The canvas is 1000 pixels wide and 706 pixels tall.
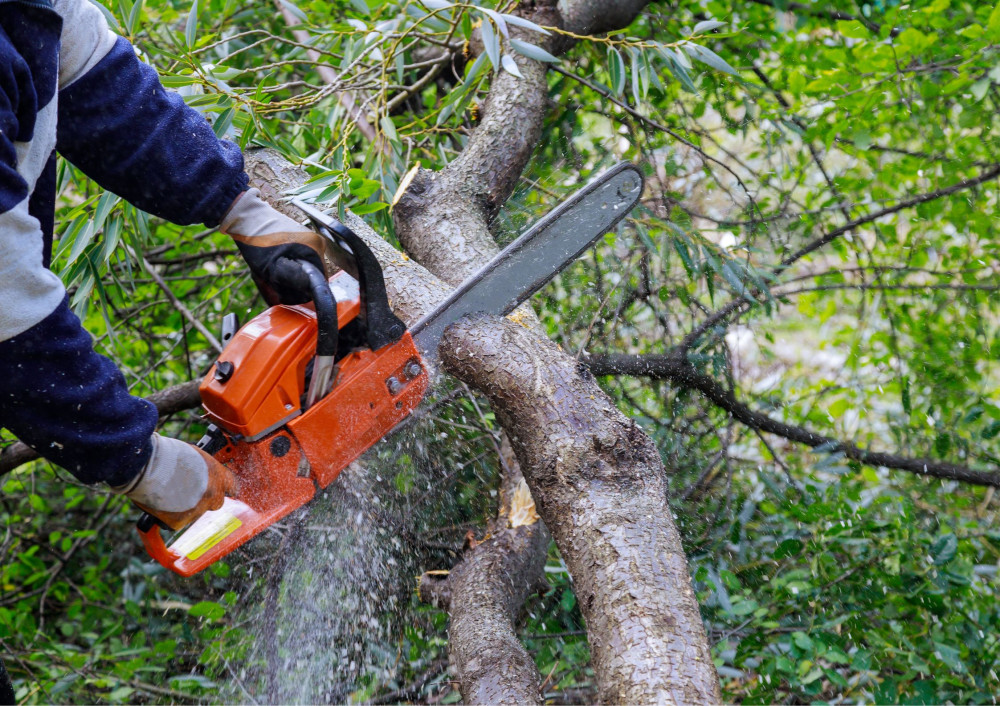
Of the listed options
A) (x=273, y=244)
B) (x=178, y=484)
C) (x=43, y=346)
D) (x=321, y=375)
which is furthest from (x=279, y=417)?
(x=43, y=346)

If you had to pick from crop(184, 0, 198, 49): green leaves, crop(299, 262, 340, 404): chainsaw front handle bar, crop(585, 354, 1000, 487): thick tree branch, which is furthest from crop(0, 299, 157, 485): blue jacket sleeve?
crop(585, 354, 1000, 487): thick tree branch

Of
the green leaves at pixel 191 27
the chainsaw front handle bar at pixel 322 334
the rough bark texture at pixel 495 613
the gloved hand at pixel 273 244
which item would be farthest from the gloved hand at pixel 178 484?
the green leaves at pixel 191 27

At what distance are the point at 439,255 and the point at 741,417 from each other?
130cm

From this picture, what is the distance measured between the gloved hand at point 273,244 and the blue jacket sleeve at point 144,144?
4 centimetres

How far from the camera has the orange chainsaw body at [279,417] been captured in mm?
1805

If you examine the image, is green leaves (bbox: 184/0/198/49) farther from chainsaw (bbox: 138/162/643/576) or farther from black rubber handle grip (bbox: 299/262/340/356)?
black rubber handle grip (bbox: 299/262/340/356)

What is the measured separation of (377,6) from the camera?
260 cm

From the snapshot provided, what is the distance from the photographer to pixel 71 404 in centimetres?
142

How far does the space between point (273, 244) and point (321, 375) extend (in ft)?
1.13

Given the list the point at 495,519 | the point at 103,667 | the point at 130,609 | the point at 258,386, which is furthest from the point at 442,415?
the point at 103,667

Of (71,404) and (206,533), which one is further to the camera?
(206,533)

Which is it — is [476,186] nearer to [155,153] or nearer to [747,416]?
[155,153]

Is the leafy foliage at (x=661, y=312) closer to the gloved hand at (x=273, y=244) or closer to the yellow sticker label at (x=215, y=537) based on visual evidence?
the gloved hand at (x=273, y=244)

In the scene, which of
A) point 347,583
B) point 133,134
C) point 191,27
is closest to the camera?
point 133,134
